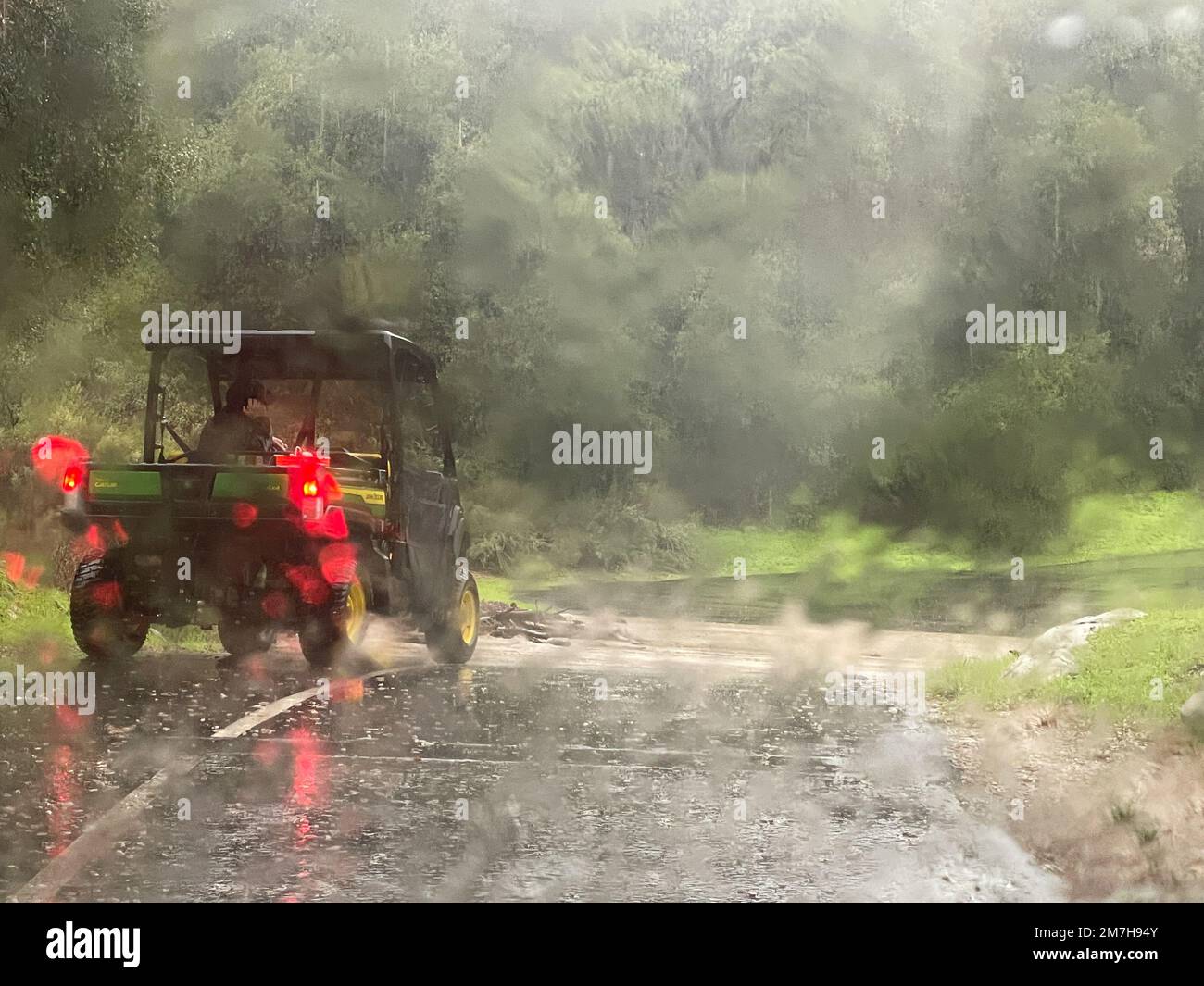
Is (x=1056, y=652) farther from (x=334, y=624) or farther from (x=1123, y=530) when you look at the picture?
(x=1123, y=530)

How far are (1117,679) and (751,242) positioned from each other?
29.3m

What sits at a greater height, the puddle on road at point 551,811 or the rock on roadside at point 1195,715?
the rock on roadside at point 1195,715

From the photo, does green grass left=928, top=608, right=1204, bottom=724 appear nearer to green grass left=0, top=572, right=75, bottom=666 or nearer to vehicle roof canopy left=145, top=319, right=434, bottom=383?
vehicle roof canopy left=145, top=319, right=434, bottom=383

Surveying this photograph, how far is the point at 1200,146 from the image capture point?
37.4 metres

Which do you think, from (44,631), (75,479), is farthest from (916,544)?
(75,479)

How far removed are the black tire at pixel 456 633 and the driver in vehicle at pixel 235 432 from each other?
2198mm

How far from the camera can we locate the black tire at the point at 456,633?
12.8 metres

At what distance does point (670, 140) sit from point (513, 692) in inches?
1307

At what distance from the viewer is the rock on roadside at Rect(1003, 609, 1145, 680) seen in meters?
12.1

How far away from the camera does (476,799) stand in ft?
24.1

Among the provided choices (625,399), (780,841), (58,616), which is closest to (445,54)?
(625,399)

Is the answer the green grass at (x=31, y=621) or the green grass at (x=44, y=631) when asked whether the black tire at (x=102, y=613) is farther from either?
the green grass at (x=31, y=621)

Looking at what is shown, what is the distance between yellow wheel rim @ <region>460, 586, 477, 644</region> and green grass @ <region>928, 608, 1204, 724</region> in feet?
13.6

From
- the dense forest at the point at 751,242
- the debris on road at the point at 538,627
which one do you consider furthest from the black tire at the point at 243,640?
the dense forest at the point at 751,242
